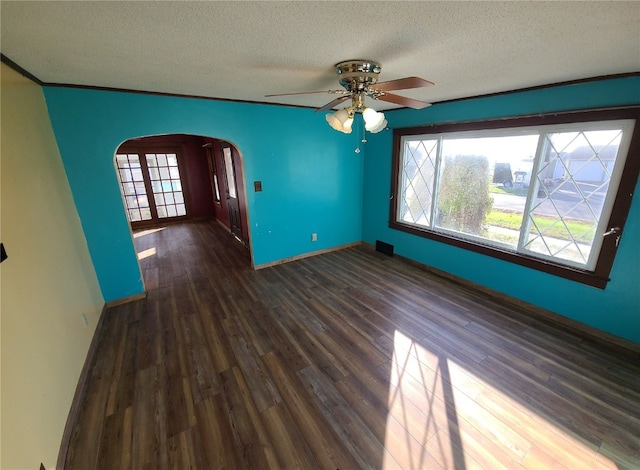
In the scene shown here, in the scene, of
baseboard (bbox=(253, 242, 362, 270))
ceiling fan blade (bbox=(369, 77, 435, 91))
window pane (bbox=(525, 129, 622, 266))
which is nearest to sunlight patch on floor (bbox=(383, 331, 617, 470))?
window pane (bbox=(525, 129, 622, 266))

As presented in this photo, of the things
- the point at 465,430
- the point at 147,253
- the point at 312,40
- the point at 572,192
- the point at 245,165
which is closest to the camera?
the point at 312,40

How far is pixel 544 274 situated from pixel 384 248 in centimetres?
215

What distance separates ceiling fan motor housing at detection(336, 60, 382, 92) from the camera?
5.87ft

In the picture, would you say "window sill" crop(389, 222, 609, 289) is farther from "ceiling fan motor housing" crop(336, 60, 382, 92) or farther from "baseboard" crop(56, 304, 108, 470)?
"baseboard" crop(56, 304, 108, 470)

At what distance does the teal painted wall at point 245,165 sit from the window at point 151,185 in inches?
163

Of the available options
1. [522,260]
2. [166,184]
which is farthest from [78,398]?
[166,184]

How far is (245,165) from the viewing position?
346 cm

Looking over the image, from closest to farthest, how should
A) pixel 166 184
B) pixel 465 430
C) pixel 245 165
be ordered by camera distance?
pixel 465 430 → pixel 245 165 → pixel 166 184

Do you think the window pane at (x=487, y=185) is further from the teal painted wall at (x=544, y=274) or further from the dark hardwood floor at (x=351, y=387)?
the dark hardwood floor at (x=351, y=387)

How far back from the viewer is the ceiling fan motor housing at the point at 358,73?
179 centimetres

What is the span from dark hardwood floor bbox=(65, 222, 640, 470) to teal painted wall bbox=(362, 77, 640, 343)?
0.79ft

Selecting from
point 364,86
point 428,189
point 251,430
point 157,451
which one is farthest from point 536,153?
point 157,451

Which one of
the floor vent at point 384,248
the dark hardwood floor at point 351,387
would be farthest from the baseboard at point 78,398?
the floor vent at point 384,248

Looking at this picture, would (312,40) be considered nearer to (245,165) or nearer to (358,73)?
(358,73)
